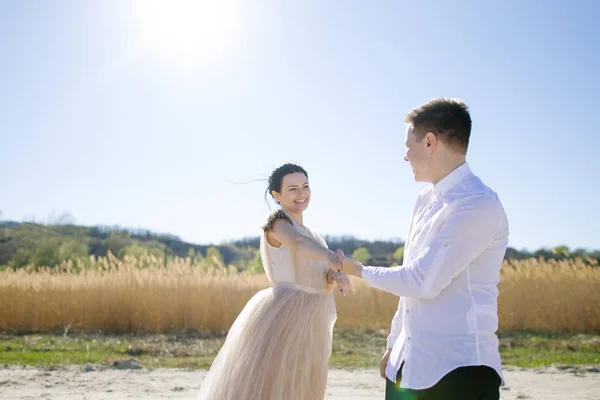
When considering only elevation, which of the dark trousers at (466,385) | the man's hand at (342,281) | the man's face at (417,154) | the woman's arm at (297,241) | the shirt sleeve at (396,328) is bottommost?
the dark trousers at (466,385)

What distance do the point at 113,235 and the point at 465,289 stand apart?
7328 cm

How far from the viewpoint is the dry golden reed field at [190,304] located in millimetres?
12875

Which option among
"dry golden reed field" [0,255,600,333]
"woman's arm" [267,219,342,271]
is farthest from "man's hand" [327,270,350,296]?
"dry golden reed field" [0,255,600,333]

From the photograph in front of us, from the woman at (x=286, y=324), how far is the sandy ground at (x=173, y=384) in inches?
121

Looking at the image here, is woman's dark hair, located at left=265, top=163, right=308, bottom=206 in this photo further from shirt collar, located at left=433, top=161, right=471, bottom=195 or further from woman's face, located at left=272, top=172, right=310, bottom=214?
shirt collar, located at left=433, top=161, right=471, bottom=195

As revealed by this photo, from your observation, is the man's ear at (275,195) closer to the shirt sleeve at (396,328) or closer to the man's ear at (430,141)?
the shirt sleeve at (396,328)

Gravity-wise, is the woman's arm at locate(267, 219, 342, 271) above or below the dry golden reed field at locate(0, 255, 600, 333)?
above

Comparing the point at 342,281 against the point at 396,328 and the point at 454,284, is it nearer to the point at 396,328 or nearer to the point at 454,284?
the point at 396,328

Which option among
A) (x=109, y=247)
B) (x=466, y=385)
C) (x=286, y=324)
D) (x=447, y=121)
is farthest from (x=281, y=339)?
(x=109, y=247)

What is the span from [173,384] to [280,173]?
4.38 meters

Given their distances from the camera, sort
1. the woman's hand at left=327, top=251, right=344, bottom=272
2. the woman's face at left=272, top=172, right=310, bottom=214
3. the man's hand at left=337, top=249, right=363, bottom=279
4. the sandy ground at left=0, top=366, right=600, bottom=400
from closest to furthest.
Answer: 1. the man's hand at left=337, top=249, right=363, bottom=279
2. the woman's hand at left=327, top=251, right=344, bottom=272
3. the woman's face at left=272, top=172, right=310, bottom=214
4. the sandy ground at left=0, top=366, right=600, bottom=400

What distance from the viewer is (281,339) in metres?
4.00

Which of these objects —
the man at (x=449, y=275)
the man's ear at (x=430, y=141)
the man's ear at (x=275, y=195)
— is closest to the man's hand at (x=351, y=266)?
the man at (x=449, y=275)

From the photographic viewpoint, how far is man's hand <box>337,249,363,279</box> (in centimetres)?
295
